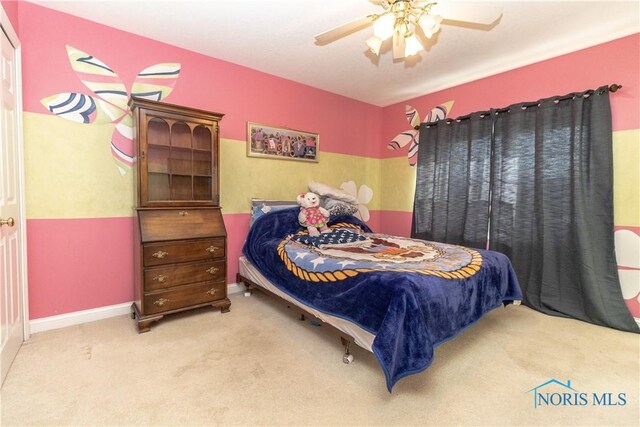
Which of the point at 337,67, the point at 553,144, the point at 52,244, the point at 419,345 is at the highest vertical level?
the point at 337,67

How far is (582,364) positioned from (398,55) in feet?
8.17

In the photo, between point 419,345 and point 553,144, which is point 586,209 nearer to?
point 553,144

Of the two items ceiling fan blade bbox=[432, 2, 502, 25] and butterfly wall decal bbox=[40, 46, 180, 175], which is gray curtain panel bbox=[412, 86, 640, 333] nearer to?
ceiling fan blade bbox=[432, 2, 502, 25]

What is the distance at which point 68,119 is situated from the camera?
245cm

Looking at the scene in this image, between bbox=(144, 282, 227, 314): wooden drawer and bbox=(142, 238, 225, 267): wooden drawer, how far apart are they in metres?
0.25

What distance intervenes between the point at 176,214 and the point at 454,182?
307 cm

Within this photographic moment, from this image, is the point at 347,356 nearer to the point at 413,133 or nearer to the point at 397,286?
the point at 397,286

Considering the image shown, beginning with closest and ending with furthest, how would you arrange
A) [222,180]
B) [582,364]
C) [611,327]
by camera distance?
1. [582,364]
2. [611,327]
3. [222,180]

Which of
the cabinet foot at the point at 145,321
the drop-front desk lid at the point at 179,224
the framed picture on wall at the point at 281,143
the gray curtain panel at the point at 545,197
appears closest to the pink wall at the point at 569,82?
the gray curtain panel at the point at 545,197

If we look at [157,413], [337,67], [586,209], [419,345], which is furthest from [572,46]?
[157,413]

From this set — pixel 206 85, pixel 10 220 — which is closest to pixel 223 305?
pixel 10 220

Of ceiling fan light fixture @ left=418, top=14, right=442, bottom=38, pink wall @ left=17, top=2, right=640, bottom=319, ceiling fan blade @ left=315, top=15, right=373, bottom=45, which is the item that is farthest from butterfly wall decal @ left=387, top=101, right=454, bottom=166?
ceiling fan blade @ left=315, top=15, right=373, bottom=45

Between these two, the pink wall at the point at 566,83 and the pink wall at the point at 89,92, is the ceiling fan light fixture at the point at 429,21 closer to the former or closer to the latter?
the pink wall at the point at 566,83

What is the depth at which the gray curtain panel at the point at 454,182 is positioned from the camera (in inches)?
131
